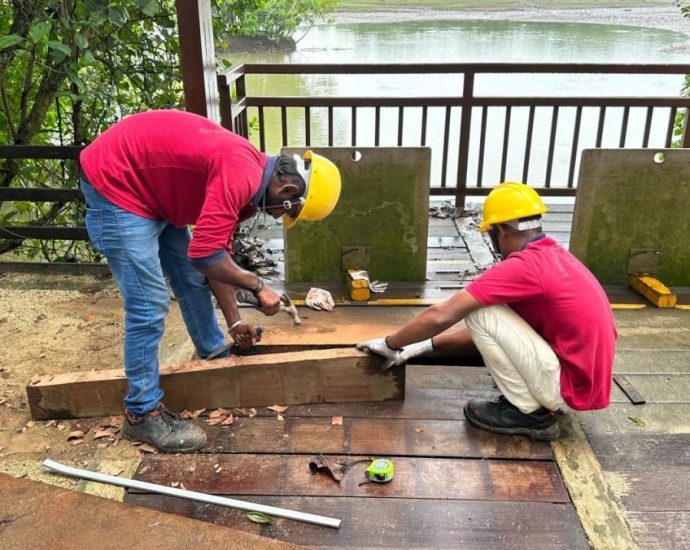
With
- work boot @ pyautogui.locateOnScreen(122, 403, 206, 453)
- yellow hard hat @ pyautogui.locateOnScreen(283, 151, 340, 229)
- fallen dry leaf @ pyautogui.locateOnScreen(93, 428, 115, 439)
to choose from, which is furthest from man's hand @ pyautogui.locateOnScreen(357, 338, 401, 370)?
fallen dry leaf @ pyautogui.locateOnScreen(93, 428, 115, 439)

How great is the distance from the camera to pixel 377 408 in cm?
301

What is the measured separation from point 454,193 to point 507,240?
3.43 m

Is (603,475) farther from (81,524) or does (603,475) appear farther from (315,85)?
(315,85)

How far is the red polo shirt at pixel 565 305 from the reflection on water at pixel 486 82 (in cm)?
442

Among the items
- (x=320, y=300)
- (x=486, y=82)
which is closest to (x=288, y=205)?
(x=320, y=300)

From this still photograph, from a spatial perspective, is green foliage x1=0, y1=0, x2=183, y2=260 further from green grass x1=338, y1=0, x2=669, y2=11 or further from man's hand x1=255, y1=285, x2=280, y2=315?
green grass x1=338, y1=0, x2=669, y2=11

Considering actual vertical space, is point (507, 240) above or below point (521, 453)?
above

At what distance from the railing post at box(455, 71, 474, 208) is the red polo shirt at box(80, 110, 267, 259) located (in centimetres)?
352

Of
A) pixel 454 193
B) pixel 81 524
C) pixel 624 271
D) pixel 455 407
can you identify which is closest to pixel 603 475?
pixel 455 407

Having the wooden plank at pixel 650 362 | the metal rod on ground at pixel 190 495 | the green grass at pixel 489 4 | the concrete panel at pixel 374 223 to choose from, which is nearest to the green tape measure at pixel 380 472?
the metal rod on ground at pixel 190 495

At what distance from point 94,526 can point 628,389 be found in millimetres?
2452

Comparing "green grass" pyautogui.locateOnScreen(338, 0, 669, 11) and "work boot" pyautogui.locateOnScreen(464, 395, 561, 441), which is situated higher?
"green grass" pyautogui.locateOnScreen(338, 0, 669, 11)

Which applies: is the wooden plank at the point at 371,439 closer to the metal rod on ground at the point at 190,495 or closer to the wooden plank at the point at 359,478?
the wooden plank at the point at 359,478

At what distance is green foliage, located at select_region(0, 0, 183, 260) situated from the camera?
185 inches
